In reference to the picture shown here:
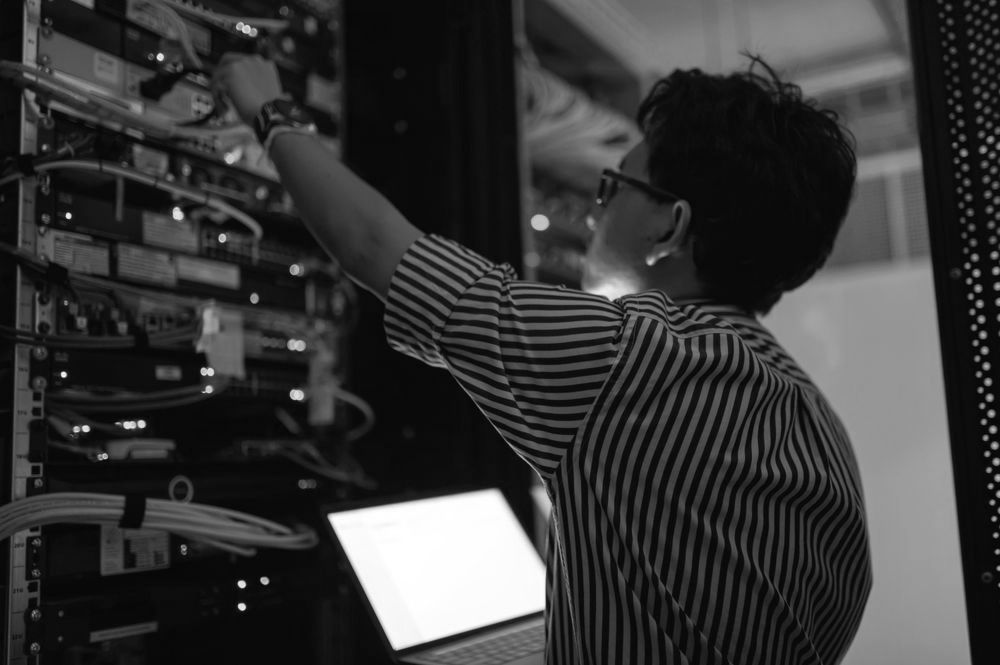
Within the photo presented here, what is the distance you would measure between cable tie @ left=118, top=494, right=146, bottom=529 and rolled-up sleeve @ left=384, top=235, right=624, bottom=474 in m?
0.40

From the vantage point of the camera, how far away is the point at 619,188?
3.54ft

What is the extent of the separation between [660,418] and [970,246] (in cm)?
57

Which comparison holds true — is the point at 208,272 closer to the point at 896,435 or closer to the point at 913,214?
the point at 896,435

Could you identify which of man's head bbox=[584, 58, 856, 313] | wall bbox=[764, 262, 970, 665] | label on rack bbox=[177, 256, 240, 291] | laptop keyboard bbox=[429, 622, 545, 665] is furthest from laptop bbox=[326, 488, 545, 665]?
wall bbox=[764, 262, 970, 665]

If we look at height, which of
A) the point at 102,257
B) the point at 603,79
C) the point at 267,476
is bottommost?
the point at 267,476

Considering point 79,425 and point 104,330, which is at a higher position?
point 104,330

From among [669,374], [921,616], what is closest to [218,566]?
[669,374]

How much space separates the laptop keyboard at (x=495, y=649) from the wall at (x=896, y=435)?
2.07 feet

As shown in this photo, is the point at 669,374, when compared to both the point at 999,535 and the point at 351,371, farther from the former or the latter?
the point at 351,371

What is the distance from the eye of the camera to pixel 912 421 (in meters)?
1.50

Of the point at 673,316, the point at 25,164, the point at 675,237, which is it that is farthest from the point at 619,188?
the point at 25,164

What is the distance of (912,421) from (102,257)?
1.31 metres

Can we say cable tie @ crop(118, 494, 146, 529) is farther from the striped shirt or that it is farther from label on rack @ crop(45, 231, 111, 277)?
the striped shirt

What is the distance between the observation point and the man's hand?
1.02 m
